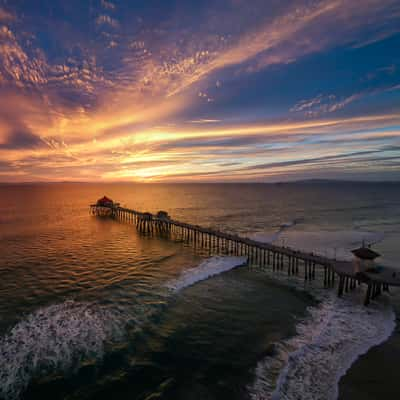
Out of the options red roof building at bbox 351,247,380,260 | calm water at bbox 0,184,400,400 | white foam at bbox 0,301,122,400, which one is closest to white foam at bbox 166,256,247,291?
calm water at bbox 0,184,400,400

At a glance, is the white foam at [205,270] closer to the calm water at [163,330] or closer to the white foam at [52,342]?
the calm water at [163,330]

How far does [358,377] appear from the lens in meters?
11.6

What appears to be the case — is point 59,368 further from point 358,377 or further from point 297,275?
point 297,275

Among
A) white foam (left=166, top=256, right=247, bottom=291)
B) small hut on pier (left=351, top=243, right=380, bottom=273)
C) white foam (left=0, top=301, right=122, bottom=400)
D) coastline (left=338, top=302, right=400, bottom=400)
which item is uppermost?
small hut on pier (left=351, top=243, right=380, bottom=273)

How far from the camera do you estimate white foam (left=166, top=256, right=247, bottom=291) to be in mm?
23328

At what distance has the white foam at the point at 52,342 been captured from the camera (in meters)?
12.1

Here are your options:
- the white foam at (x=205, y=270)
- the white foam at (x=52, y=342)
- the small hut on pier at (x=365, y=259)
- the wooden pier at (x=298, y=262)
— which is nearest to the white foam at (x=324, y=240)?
the wooden pier at (x=298, y=262)

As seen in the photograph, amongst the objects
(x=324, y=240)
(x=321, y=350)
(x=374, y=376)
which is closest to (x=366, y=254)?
(x=321, y=350)

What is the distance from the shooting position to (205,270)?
27.1 metres

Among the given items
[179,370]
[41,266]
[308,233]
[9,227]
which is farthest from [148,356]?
[9,227]

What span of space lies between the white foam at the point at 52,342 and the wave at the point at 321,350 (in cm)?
926

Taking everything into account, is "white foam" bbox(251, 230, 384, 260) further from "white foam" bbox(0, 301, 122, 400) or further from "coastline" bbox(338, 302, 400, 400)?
"white foam" bbox(0, 301, 122, 400)

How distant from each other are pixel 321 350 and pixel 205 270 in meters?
14.9

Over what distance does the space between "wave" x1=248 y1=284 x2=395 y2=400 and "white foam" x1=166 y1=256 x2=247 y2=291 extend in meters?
10.5
